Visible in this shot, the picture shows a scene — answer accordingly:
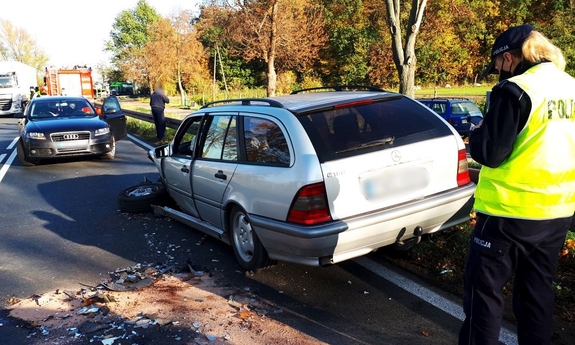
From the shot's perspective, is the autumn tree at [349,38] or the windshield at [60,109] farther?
the autumn tree at [349,38]

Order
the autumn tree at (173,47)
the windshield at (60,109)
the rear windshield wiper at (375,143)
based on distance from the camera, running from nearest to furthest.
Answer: the rear windshield wiper at (375,143), the windshield at (60,109), the autumn tree at (173,47)

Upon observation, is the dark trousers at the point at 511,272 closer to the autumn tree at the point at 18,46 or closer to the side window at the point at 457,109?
the side window at the point at 457,109

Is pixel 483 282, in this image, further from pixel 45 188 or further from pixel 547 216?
pixel 45 188

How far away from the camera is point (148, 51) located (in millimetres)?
49000

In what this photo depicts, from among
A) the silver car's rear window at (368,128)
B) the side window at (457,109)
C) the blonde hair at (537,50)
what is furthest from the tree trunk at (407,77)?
the side window at (457,109)

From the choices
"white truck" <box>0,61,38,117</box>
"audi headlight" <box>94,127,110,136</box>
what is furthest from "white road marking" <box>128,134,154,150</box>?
"white truck" <box>0,61,38,117</box>

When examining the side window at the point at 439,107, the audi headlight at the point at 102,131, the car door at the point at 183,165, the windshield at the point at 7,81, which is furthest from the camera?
the windshield at the point at 7,81

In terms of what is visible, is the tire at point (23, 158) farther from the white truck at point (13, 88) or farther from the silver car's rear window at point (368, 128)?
the white truck at point (13, 88)

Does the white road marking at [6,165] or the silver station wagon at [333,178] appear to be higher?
the silver station wagon at [333,178]

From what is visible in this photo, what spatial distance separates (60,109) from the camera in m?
12.8

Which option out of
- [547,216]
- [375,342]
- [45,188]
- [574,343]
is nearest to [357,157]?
[375,342]

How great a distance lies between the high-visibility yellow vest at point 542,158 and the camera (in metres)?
2.47

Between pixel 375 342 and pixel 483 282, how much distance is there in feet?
3.48

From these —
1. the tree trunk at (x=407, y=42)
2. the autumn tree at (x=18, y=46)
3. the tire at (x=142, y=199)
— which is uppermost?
the autumn tree at (x=18, y=46)
